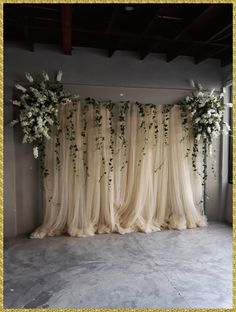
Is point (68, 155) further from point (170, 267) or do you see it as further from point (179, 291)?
point (179, 291)

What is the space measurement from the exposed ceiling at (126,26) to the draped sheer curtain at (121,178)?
3.30 feet

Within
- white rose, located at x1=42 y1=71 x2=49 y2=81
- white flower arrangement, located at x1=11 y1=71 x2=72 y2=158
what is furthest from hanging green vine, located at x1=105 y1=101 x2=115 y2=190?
white rose, located at x1=42 y1=71 x2=49 y2=81

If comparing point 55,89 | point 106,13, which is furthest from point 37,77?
point 106,13

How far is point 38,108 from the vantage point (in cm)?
359

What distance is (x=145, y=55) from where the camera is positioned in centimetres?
413

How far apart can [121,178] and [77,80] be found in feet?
5.85

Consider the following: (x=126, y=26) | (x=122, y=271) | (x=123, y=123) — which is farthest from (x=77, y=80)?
(x=122, y=271)

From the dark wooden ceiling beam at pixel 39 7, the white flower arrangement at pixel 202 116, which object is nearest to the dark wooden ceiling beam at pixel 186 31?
the white flower arrangement at pixel 202 116

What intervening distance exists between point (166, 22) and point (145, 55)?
2.54ft

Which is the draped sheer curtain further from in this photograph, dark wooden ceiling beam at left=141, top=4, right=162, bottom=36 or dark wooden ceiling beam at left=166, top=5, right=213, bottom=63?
dark wooden ceiling beam at left=141, top=4, right=162, bottom=36

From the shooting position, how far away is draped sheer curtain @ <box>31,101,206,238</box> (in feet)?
12.9

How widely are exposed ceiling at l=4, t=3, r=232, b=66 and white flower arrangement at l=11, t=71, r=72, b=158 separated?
25.5 inches

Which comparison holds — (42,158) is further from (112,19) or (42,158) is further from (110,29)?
(112,19)

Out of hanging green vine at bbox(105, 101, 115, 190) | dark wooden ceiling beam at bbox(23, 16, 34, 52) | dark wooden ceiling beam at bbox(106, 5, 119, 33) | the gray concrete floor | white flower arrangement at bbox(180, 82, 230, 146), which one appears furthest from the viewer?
white flower arrangement at bbox(180, 82, 230, 146)
